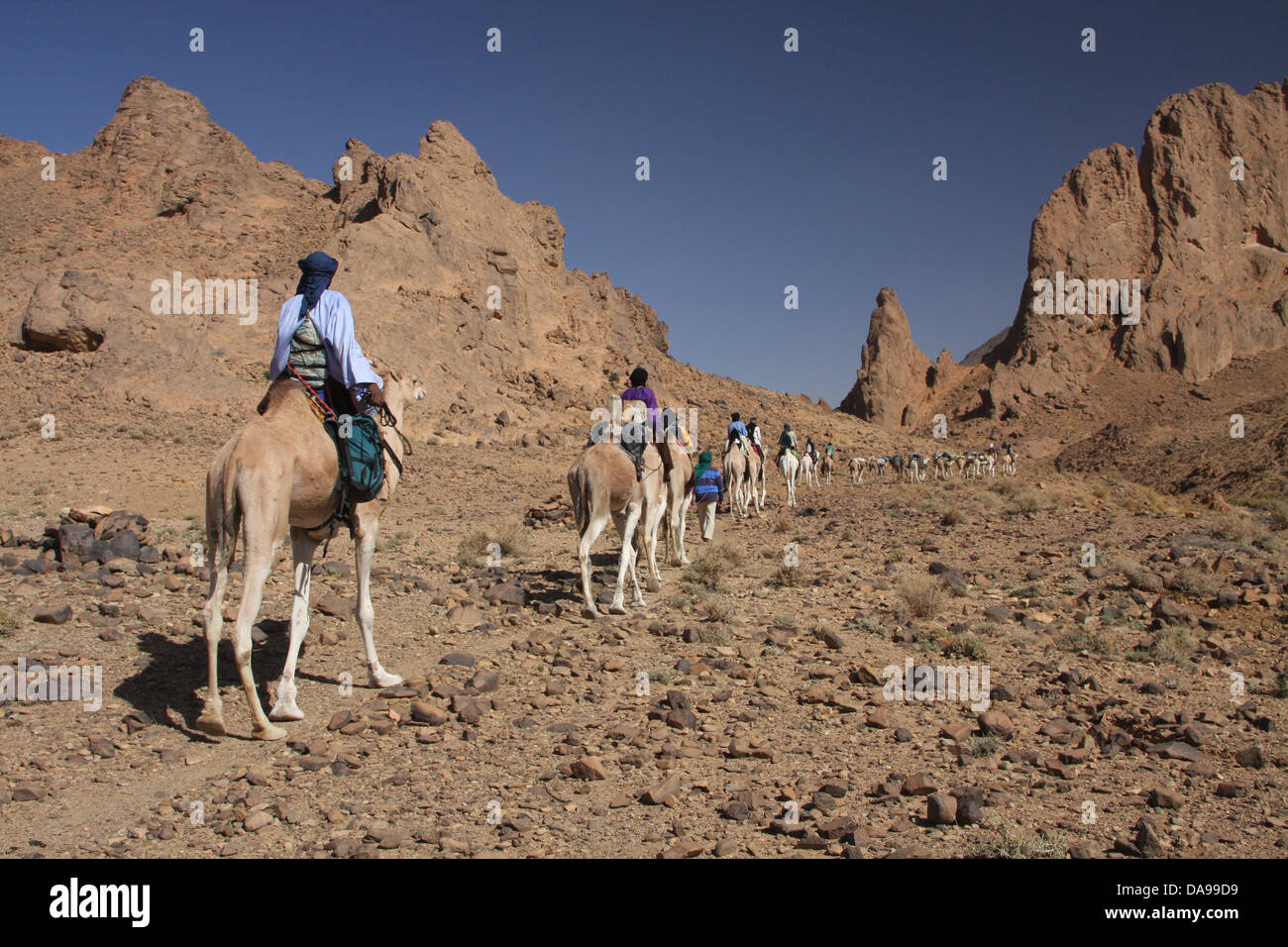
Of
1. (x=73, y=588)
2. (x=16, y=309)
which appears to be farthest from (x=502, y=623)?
(x=16, y=309)

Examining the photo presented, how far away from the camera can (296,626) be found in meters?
6.22

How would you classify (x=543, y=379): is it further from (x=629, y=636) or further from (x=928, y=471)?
(x=629, y=636)

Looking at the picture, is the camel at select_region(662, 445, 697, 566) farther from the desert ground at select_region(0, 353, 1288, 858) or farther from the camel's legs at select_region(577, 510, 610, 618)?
the camel's legs at select_region(577, 510, 610, 618)

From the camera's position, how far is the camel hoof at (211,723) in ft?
18.3

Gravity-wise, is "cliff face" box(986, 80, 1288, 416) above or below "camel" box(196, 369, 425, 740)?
above

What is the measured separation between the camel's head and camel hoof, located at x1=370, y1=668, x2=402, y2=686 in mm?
2210

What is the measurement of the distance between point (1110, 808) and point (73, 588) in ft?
30.2

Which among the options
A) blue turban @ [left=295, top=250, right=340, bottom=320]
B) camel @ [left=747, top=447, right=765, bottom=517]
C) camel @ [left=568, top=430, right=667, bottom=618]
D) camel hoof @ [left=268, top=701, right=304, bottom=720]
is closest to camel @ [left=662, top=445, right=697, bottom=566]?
camel @ [left=568, top=430, right=667, bottom=618]

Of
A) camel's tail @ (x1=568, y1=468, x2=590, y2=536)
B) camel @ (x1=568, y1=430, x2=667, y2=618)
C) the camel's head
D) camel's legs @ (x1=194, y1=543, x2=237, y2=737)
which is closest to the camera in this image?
camel's legs @ (x1=194, y1=543, x2=237, y2=737)

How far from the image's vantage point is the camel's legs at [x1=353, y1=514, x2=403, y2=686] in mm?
6645

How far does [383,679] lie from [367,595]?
27.6 inches

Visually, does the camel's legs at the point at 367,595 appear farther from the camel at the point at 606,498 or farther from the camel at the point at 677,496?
the camel at the point at 677,496

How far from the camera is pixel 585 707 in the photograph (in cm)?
669

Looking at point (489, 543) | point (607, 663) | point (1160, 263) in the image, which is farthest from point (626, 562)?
point (1160, 263)
